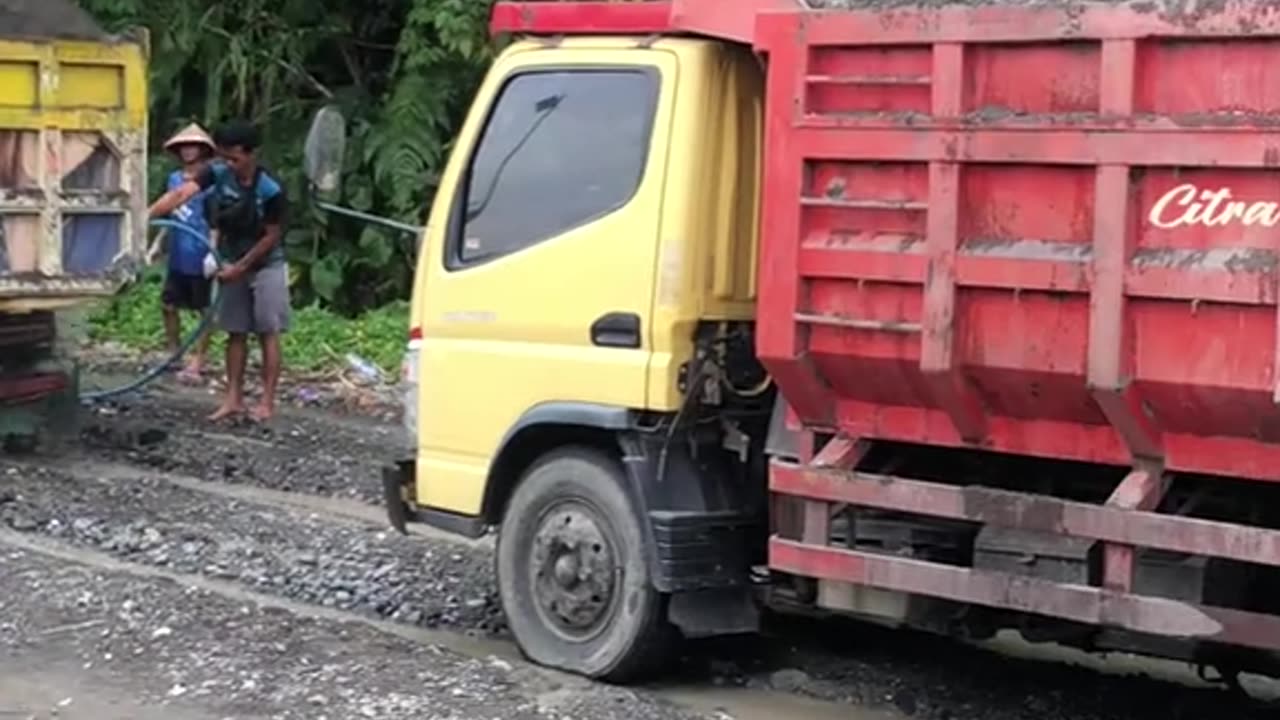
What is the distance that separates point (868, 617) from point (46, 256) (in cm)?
638

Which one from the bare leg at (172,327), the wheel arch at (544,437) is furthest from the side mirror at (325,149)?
the bare leg at (172,327)

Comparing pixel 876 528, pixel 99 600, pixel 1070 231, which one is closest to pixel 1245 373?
pixel 1070 231

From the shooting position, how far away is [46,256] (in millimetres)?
12352

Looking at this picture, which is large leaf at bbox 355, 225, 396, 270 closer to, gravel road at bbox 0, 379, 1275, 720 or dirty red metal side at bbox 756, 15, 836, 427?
gravel road at bbox 0, 379, 1275, 720

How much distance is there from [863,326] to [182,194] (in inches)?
321

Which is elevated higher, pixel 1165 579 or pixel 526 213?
pixel 526 213

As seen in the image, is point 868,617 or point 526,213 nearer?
point 868,617

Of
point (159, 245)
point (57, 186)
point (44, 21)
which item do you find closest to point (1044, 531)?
point (57, 186)

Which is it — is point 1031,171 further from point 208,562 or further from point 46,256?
point 46,256

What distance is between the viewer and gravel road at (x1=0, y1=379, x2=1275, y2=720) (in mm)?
7617

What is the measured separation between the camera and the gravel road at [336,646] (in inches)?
300

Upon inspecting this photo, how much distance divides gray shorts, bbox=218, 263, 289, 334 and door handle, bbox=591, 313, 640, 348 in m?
6.29

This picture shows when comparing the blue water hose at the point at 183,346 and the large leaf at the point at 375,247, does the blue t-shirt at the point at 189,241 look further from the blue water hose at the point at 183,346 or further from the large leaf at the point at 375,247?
the large leaf at the point at 375,247

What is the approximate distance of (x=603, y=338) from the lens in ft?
25.8
